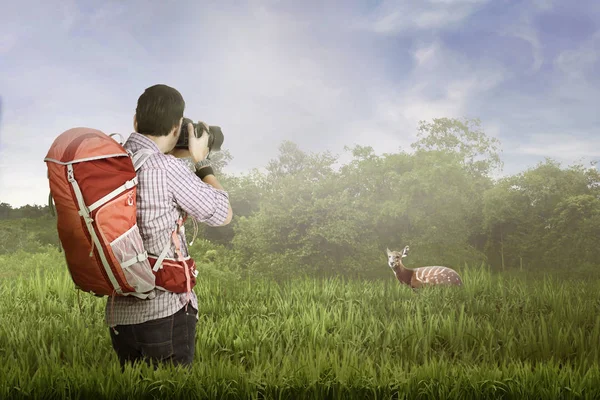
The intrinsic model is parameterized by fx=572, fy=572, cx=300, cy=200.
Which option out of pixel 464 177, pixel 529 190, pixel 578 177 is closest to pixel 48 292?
pixel 464 177

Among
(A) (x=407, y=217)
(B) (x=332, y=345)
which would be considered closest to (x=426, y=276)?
(B) (x=332, y=345)

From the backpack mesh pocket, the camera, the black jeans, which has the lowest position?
the black jeans

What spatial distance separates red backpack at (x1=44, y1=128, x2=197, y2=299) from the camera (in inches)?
93.7

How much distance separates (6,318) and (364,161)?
8.60 m

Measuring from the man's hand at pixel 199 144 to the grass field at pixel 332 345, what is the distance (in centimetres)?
104

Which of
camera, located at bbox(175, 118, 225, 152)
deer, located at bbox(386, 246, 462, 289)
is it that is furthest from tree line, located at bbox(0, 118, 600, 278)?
camera, located at bbox(175, 118, 225, 152)

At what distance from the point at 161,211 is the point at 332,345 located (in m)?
2.53

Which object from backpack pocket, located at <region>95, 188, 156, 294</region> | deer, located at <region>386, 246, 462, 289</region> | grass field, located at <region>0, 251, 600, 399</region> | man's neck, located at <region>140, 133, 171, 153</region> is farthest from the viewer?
deer, located at <region>386, 246, 462, 289</region>

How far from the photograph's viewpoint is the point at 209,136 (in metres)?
2.91

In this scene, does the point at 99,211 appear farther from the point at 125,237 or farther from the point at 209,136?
the point at 209,136

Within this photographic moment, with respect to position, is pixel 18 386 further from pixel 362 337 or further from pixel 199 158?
pixel 362 337

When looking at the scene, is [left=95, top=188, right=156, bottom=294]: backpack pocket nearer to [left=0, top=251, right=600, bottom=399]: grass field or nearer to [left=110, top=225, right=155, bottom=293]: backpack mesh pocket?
[left=110, top=225, right=155, bottom=293]: backpack mesh pocket

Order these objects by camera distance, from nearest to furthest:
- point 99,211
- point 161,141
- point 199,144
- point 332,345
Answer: point 99,211 → point 161,141 → point 199,144 → point 332,345

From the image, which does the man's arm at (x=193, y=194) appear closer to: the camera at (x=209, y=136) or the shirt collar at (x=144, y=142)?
the shirt collar at (x=144, y=142)
